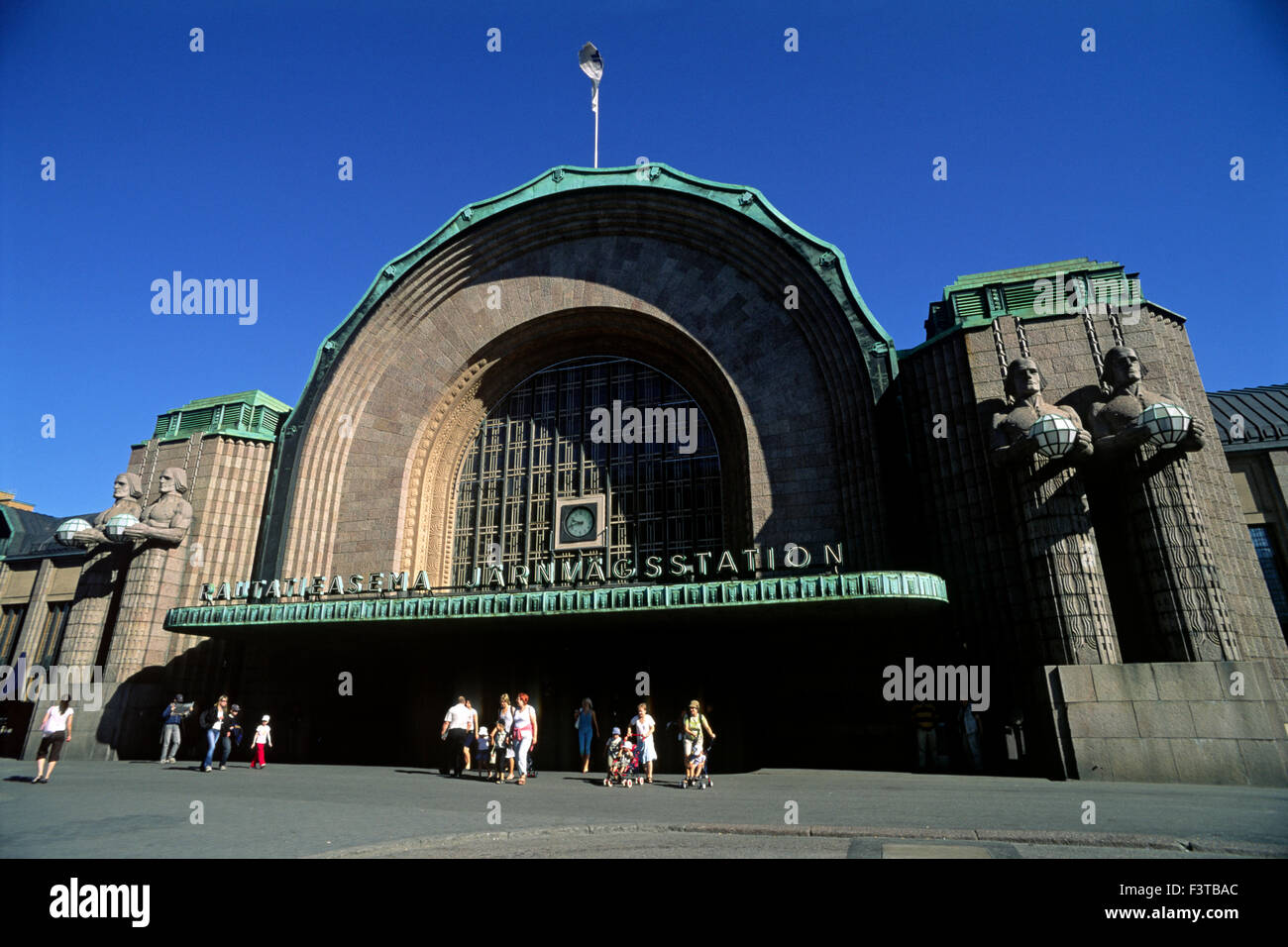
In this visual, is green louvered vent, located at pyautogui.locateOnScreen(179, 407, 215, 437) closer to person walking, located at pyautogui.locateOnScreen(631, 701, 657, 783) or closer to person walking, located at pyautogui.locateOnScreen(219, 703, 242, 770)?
person walking, located at pyautogui.locateOnScreen(219, 703, 242, 770)

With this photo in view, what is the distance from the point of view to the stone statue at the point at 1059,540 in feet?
51.5

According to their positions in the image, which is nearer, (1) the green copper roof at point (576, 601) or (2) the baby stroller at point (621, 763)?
(2) the baby stroller at point (621, 763)

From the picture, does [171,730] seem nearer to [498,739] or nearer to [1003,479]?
[498,739]

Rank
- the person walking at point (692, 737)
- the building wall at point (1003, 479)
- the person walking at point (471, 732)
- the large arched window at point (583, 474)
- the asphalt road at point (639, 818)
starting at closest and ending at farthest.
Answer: the asphalt road at point (639, 818) < the person walking at point (692, 737) < the person walking at point (471, 732) < the building wall at point (1003, 479) < the large arched window at point (583, 474)

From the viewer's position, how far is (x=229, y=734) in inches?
791

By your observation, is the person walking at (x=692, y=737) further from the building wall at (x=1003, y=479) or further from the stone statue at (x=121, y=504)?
the stone statue at (x=121, y=504)

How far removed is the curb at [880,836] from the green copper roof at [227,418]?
22.4 m

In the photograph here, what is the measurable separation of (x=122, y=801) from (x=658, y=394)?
1785 cm

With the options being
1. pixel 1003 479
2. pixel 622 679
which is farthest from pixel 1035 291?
pixel 622 679

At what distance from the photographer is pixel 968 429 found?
18.8 meters

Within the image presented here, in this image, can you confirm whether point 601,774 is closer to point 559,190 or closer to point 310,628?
point 310,628

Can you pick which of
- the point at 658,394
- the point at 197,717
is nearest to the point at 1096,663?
the point at 658,394

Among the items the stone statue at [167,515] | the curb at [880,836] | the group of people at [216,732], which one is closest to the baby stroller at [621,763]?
the curb at [880,836]
